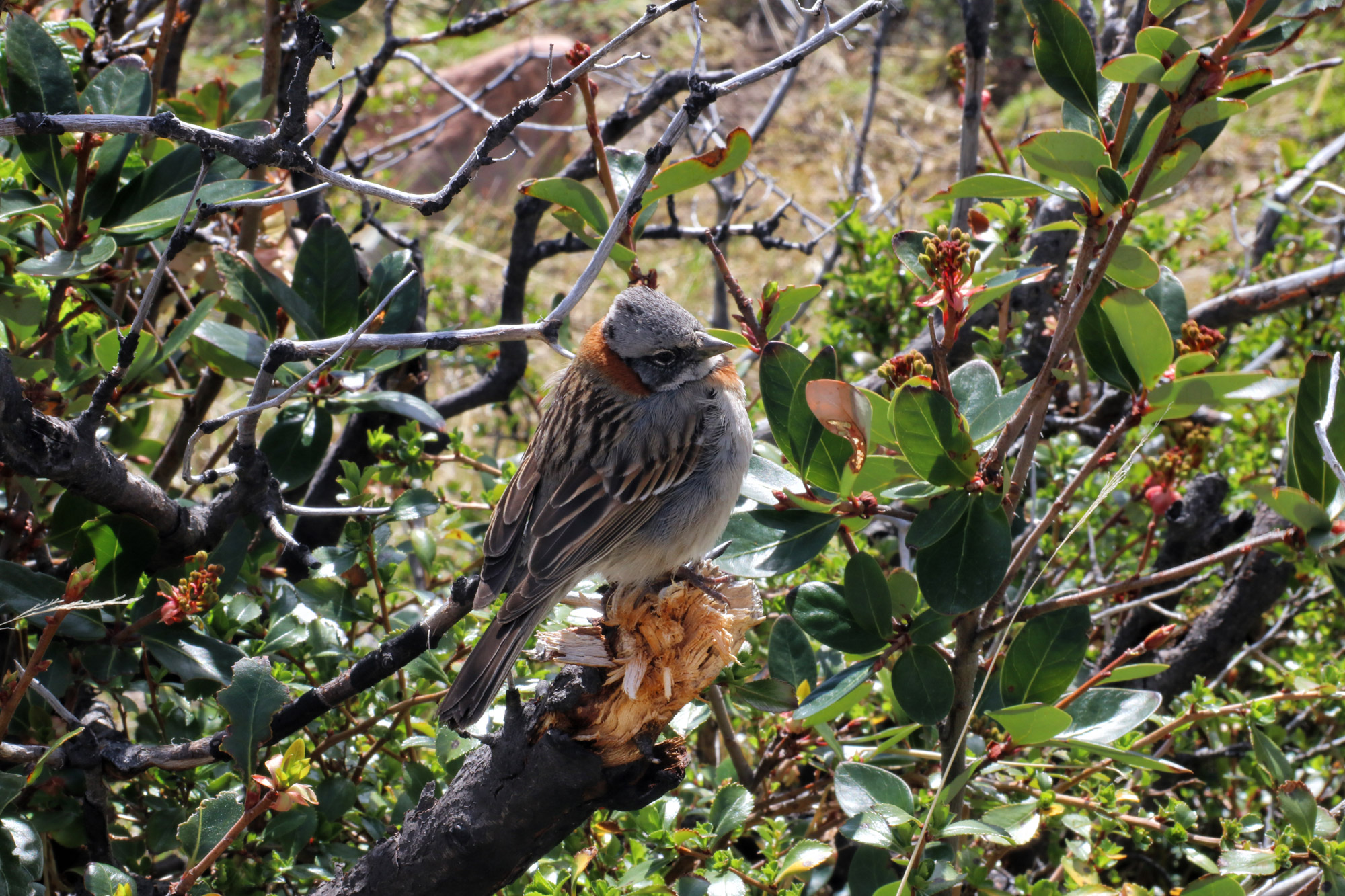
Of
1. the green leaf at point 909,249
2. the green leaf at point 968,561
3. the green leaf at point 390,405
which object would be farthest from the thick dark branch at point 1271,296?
the green leaf at point 390,405

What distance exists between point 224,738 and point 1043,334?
257 cm

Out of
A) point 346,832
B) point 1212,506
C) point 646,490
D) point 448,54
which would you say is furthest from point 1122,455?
point 448,54

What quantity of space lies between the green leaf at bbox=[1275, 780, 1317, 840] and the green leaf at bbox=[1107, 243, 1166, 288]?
1.14m

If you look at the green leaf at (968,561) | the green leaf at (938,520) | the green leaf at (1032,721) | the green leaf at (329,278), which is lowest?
the green leaf at (1032,721)

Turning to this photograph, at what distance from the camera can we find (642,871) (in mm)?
2146

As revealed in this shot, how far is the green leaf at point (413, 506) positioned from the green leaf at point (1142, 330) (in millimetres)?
1650

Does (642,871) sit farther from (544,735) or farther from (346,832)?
(346,832)

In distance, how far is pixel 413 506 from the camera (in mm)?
2639

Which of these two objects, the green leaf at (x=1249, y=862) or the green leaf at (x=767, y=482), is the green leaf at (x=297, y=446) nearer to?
the green leaf at (x=767, y=482)

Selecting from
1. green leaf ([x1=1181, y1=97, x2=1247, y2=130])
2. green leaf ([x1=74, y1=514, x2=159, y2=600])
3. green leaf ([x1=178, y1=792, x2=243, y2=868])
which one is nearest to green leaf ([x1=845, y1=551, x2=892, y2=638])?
green leaf ([x1=1181, y1=97, x2=1247, y2=130])

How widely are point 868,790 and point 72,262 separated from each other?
2.17m

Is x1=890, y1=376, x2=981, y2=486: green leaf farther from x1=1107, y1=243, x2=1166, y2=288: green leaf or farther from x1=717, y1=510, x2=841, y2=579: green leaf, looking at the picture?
x1=1107, y1=243, x2=1166, y2=288: green leaf

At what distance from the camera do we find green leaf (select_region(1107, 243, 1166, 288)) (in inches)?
79.8

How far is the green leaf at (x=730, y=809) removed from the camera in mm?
2232
